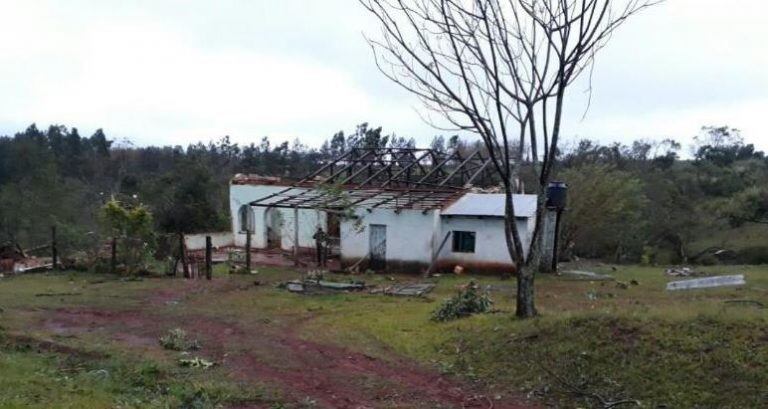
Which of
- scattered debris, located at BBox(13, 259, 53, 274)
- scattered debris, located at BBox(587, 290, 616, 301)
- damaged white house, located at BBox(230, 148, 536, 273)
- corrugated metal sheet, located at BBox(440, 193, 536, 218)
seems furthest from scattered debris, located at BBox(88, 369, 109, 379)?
corrugated metal sheet, located at BBox(440, 193, 536, 218)

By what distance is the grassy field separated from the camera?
695 cm

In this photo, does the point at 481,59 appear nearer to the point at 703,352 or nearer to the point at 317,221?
the point at 703,352

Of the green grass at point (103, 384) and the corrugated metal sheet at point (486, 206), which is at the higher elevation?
the corrugated metal sheet at point (486, 206)

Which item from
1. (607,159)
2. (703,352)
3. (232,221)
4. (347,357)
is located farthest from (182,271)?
(607,159)

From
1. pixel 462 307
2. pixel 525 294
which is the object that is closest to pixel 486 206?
pixel 462 307

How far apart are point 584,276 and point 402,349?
11.7 m

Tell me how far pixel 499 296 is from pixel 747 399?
30.7ft

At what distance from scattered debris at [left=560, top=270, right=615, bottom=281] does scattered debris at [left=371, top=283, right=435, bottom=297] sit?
4.93m

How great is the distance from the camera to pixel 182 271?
70.2 ft

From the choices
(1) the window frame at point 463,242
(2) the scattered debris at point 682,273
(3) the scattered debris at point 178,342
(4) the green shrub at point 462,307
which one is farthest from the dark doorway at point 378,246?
(3) the scattered debris at point 178,342

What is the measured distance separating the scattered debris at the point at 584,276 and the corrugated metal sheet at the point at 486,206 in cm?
231

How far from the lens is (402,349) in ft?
33.1

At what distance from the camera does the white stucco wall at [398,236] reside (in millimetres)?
22125

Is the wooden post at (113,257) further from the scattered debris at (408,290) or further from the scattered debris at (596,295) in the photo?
the scattered debris at (596,295)
